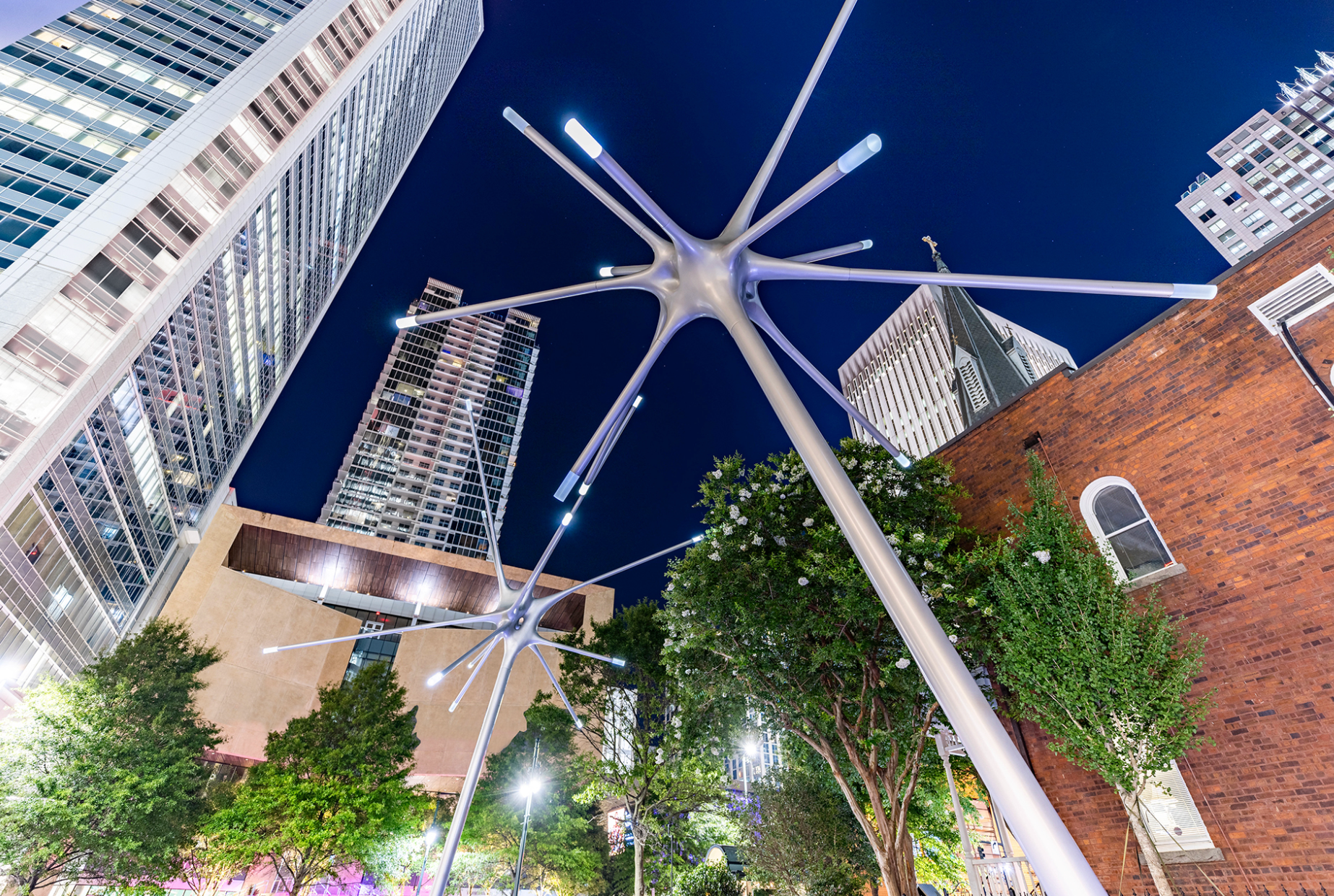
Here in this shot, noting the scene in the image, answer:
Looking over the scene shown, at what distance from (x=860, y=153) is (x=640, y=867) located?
2793 cm

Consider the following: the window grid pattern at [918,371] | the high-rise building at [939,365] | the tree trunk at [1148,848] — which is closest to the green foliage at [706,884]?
the tree trunk at [1148,848]

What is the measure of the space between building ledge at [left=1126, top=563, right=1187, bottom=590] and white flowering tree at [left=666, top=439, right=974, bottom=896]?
12.2 feet

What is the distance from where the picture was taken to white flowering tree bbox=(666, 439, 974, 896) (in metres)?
14.3

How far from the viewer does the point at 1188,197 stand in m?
86.2

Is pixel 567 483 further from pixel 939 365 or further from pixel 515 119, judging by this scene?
pixel 939 365

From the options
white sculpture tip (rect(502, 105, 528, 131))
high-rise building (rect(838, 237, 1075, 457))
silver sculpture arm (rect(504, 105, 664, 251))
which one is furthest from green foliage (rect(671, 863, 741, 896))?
high-rise building (rect(838, 237, 1075, 457))

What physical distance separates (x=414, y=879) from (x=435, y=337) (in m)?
102

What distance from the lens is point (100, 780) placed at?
21.2 metres

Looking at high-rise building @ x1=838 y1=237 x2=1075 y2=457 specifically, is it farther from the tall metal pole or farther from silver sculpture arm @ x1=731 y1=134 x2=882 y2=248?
silver sculpture arm @ x1=731 y1=134 x2=882 y2=248

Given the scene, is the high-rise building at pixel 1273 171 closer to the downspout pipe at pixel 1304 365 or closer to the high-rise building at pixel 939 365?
the high-rise building at pixel 939 365

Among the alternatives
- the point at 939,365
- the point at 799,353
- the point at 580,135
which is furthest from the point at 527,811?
the point at 939,365

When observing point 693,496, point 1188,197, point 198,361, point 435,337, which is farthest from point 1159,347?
point 435,337

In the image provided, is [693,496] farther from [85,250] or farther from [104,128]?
[104,128]

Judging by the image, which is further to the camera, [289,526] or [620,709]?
[289,526]
